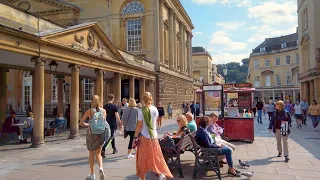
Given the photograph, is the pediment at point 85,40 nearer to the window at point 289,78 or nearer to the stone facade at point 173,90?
the stone facade at point 173,90

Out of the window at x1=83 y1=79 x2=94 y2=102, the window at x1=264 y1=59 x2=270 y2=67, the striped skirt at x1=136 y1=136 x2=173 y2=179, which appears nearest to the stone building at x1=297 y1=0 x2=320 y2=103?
the window at x1=83 y1=79 x2=94 y2=102

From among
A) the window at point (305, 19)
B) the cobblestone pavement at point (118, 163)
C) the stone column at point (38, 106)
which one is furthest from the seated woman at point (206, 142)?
the window at point (305, 19)

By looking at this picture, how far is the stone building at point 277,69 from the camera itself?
56594 millimetres

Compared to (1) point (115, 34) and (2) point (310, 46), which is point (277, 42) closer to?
(2) point (310, 46)

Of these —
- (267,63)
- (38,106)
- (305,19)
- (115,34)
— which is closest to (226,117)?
(38,106)

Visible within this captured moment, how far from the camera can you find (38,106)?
10672mm

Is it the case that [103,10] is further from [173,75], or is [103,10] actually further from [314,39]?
[314,39]

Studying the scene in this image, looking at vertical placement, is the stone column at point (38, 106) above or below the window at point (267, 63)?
below

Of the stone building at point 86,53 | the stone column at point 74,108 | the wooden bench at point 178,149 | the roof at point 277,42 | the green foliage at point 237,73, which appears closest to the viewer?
the wooden bench at point 178,149

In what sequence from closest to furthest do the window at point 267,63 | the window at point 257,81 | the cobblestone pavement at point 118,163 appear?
the cobblestone pavement at point 118,163 < the window at point 267,63 < the window at point 257,81

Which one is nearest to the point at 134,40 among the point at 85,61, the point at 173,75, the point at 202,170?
the point at 173,75

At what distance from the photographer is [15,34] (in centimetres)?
938

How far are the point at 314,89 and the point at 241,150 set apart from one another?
22579 millimetres

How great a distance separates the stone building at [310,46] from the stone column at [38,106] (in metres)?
25.1
